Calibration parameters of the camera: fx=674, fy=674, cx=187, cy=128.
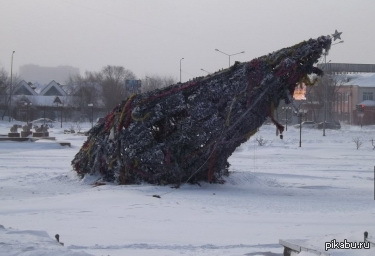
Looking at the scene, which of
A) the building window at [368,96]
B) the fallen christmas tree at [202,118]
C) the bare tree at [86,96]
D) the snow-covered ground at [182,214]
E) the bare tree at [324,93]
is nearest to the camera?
the snow-covered ground at [182,214]

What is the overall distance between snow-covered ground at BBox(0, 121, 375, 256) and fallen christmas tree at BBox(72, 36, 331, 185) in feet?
2.11

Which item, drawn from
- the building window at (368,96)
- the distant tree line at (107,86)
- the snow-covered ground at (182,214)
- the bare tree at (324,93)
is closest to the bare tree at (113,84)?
the distant tree line at (107,86)

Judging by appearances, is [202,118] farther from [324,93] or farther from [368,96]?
[368,96]

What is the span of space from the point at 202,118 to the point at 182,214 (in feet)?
15.2

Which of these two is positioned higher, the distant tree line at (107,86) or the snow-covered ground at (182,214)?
the distant tree line at (107,86)

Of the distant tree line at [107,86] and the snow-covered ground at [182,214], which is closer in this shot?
the snow-covered ground at [182,214]

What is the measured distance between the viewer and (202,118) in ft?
56.5

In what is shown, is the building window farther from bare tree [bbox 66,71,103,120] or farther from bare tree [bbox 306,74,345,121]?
bare tree [bbox 66,71,103,120]

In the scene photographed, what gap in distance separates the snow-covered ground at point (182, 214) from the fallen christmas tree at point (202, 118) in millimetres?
642

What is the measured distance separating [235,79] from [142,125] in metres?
2.68

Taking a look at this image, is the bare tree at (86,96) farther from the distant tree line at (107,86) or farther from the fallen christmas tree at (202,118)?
the fallen christmas tree at (202,118)

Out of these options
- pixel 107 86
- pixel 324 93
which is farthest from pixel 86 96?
pixel 324 93

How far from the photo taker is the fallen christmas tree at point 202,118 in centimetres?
1719

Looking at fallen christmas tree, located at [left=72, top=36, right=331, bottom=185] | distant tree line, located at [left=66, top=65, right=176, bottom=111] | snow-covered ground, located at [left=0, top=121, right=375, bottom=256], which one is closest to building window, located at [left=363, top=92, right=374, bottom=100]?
distant tree line, located at [left=66, top=65, right=176, bottom=111]
